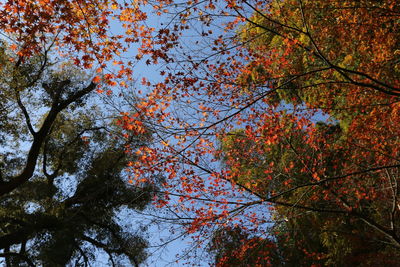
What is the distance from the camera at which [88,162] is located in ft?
50.1

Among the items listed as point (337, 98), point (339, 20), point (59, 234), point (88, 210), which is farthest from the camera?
point (88, 210)

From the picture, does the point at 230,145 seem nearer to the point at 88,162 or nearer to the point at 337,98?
the point at 337,98

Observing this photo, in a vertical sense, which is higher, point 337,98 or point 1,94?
point 1,94

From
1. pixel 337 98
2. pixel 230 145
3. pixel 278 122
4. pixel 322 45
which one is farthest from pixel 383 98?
pixel 230 145

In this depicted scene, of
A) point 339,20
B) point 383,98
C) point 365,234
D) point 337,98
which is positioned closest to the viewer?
point 383,98

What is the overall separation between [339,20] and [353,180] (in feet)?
14.9

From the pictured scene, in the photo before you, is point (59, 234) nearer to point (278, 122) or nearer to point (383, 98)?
point (278, 122)

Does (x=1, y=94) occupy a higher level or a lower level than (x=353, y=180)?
higher

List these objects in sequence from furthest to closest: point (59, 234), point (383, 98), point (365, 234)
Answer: point (59, 234)
point (365, 234)
point (383, 98)

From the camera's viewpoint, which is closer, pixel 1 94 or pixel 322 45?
pixel 322 45

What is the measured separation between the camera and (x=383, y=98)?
7.59 m

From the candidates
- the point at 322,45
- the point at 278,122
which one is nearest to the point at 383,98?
the point at 322,45

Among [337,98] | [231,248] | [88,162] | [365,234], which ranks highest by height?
[88,162]

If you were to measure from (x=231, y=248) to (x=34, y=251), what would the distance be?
7927 millimetres
